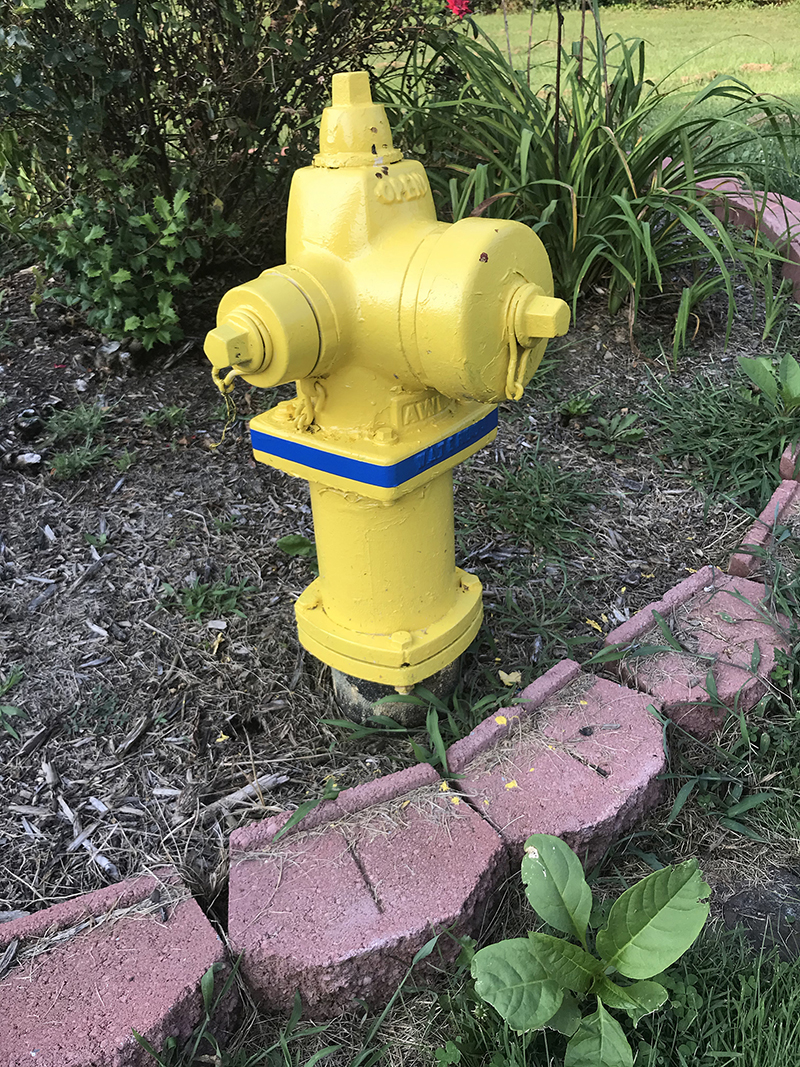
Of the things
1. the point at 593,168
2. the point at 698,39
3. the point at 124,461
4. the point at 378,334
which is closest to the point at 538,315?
the point at 378,334

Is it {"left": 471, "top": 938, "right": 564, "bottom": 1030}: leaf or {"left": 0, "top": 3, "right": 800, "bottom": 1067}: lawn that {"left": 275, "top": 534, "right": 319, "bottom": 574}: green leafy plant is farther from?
{"left": 471, "top": 938, "right": 564, "bottom": 1030}: leaf

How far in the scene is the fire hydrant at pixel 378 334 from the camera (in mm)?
1146

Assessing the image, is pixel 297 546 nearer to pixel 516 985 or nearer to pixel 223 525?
pixel 223 525

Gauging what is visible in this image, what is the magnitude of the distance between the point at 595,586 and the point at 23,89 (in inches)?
76.4

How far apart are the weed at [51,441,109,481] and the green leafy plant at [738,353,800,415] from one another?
1.91 meters

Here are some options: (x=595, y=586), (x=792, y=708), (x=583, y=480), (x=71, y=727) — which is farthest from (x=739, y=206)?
(x=71, y=727)

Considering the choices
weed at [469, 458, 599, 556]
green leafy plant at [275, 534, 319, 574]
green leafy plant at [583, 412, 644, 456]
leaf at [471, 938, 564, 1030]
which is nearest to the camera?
leaf at [471, 938, 564, 1030]

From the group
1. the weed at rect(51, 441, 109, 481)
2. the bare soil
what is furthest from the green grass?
the weed at rect(51, 441, 109, 481)

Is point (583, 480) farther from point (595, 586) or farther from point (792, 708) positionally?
point (792, 708)

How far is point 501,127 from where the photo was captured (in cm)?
269

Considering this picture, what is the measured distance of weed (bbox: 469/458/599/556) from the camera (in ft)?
7.16

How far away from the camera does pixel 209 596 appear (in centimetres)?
197

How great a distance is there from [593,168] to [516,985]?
97.6 inches

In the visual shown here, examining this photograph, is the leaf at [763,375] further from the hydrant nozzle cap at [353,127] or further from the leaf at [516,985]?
the leaf at [516,985]
